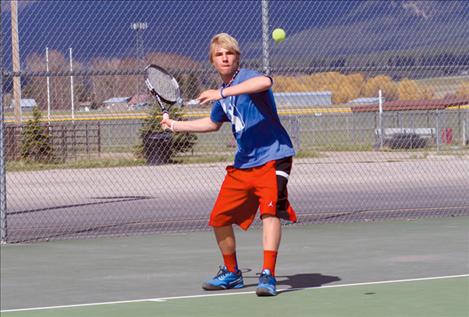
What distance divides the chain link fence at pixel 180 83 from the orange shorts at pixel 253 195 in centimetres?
112

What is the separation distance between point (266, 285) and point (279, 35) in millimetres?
10341

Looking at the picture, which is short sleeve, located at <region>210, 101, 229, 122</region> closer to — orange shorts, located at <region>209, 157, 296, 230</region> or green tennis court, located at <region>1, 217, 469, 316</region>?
orange shorts, located at <region>209, 157, 296, 230</region>

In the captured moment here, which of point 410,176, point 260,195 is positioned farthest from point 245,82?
point 410,176

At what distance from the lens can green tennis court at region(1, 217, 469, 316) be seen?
7578 mm

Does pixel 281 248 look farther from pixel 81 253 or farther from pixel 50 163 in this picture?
pixel 50 163

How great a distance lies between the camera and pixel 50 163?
2716 cm

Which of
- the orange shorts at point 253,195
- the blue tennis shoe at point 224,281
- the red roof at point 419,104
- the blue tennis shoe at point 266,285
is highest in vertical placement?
the red roof at point 419,104

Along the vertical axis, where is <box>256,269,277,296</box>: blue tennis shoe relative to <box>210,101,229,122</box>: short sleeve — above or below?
below

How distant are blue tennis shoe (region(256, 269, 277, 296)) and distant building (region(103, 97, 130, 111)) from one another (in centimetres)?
1272

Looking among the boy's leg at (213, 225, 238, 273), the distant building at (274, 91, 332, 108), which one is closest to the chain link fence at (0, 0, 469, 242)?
the boy's leg at (213, 225, 238, 273)

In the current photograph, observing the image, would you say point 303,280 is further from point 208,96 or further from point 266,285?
point 208,96

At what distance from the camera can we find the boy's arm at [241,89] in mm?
7711

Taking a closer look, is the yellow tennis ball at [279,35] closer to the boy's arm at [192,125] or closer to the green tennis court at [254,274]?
the green tennis court at [254,274]

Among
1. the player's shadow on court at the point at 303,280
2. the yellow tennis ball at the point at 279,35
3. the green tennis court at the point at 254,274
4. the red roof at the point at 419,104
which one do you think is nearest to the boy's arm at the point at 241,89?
the green tennis court at the point at 254,274
